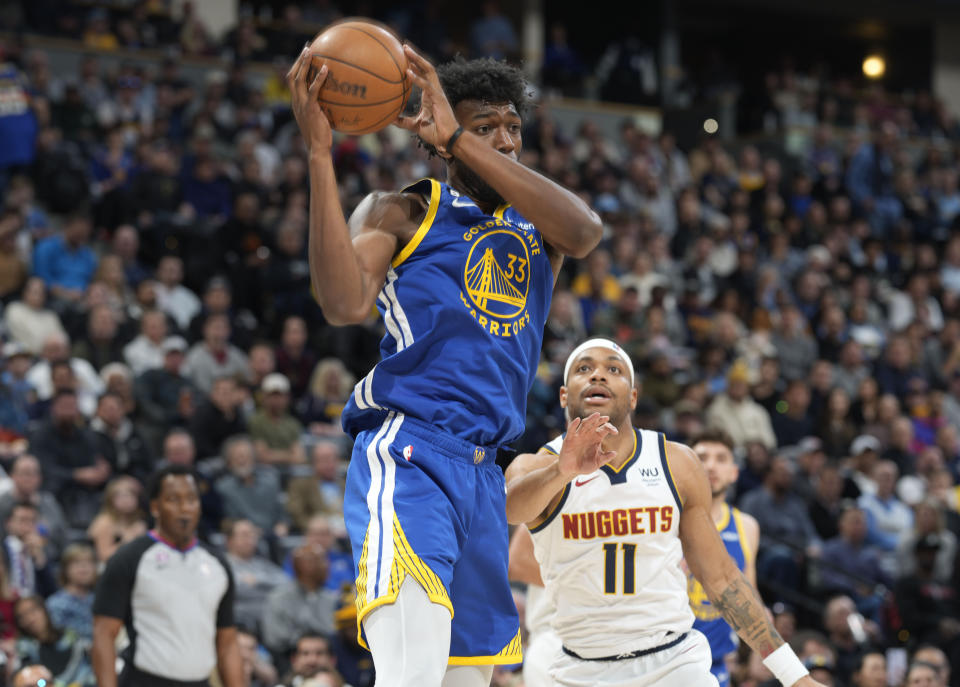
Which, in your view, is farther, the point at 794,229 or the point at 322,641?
the point at 794,229

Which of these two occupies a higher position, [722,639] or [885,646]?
[722,639]

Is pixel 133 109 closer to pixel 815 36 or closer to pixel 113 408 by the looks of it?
pixel 113 408

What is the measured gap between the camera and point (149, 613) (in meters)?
6.29

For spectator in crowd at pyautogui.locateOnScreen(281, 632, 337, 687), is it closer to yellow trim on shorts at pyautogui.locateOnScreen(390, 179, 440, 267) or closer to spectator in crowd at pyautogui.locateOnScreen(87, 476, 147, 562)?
spectator in crowd at pyautogui.locateOnScreen(87, 476, 147, 562)

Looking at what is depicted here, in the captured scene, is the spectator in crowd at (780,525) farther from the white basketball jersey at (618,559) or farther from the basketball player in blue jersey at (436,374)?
the basketball player in blue jersey at (436,374)

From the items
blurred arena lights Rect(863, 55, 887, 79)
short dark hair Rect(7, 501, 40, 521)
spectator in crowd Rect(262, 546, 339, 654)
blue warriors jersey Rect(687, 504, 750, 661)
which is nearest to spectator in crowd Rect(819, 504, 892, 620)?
spectator in crowd Rect(262, 546, 339, 654)

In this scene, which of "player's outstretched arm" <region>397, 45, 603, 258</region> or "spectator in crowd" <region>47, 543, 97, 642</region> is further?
"spectator in crowd" <region>47, 543, 97, 642</region>

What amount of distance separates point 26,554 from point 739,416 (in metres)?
7.54

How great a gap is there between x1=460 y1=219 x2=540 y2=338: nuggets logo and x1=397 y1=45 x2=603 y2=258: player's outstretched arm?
0.17 meters

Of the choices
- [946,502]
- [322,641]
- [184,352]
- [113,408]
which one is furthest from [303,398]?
[946,502]

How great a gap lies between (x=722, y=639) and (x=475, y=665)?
281 centimetres

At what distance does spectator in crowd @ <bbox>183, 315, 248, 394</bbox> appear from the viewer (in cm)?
1147

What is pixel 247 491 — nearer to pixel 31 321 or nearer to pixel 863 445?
pixel 31 321

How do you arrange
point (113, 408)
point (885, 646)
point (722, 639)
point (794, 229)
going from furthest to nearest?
1. point (794, 229)
2. point (885, 646)
3. point (113, 408)
4. point (722, 639)
